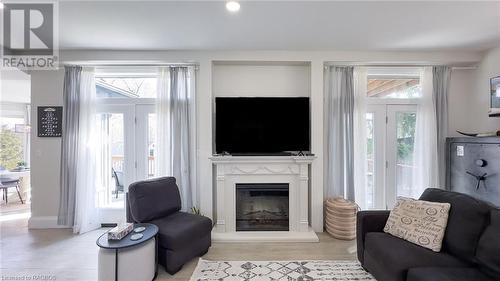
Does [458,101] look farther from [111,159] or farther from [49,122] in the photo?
[49,122]

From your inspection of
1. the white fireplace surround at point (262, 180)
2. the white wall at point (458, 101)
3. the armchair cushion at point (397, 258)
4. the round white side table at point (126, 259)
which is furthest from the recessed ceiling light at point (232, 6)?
the white wall at point (458, 101)

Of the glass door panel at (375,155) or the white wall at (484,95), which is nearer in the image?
the white wall at (484,95)

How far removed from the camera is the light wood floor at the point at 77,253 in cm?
242

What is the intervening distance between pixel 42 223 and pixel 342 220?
4.61m

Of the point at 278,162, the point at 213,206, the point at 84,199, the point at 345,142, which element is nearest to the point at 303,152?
the point at 278,162

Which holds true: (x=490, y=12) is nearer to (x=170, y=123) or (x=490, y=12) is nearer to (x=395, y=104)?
(x=395, y=104)

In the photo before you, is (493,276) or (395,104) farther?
(395,104)

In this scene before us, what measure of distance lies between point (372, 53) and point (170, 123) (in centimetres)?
328

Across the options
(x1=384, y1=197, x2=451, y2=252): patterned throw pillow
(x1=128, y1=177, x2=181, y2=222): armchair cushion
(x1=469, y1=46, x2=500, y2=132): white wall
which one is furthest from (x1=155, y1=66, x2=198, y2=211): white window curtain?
(x1=469, y1=46, x2=500, y2=132): white wall

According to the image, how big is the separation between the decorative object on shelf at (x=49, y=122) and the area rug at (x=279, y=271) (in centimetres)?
312

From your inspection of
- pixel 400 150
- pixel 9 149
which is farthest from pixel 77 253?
pixel 400 150

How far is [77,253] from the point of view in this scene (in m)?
2.81

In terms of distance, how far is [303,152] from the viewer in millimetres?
3404

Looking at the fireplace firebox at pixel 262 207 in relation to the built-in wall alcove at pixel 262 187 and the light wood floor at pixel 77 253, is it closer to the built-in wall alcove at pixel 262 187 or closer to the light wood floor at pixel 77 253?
the built-in wall alcove at pixel 262 187
